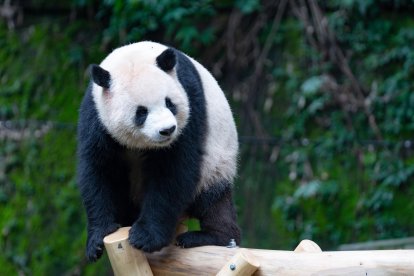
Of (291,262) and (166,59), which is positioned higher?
(166,59)

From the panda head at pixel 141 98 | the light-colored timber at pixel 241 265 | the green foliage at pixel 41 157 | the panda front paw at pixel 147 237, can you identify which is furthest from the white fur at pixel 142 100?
the green foliage at pixel 41 157

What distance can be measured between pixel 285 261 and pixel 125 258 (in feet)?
2.59

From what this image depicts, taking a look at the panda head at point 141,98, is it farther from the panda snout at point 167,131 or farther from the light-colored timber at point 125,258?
the light-colored timber at point 125,258

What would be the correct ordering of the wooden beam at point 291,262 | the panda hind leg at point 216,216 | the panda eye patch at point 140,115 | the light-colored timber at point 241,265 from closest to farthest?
1. the wooden beam at point 291,262
2. the light-colored timber at point 241,265
3. the panda eye patch at point 140,115
4. the panda hind leg at point 216,216

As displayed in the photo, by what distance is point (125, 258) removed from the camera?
347 cm

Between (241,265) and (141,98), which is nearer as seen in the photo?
(241,265)

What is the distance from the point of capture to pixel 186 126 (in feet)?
12.1

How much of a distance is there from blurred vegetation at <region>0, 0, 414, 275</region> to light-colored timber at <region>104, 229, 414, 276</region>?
365cm

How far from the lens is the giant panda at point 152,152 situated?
349 cm

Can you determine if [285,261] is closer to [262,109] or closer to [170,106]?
[170,106]

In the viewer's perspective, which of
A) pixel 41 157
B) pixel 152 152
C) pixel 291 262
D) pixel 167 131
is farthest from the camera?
pixel 41 157

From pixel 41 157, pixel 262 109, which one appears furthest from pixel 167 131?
pixel 41 157

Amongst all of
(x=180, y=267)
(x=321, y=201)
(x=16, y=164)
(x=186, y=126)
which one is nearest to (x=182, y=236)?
(x=180, y=267)

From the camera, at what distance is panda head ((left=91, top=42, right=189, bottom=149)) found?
135 inches
